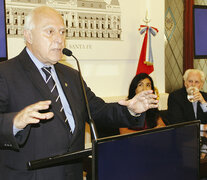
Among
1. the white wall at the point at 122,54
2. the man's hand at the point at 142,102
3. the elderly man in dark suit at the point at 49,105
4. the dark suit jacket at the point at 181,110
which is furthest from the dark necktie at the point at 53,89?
the dark suit jacket at the point at 181,110

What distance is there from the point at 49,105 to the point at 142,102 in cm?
46

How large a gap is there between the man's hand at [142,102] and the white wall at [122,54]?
220cm

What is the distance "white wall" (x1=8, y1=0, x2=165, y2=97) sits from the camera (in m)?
3.66

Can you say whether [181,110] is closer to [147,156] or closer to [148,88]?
[148,88]

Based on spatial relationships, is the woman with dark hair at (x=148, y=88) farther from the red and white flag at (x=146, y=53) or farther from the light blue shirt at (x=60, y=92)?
the light blue shirt at (x=60, y=92)

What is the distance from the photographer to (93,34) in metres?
3.66

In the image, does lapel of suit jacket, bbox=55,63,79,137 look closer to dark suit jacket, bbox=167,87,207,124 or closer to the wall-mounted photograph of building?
the wall-mounted photograph of building

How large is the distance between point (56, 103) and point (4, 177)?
17.2 inches

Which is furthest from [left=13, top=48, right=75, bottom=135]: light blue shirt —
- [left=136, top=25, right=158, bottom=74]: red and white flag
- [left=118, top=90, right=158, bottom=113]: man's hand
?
[left=136, top=25, right=158, bottom=74]: red and white flag

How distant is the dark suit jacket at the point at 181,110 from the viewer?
337 centimetres

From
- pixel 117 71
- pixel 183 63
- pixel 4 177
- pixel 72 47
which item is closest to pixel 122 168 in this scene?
pixel 4 177

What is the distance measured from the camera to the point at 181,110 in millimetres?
3443

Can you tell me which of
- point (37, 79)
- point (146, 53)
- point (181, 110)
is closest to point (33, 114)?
point (37, 79)

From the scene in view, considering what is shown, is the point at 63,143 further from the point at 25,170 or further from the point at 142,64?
the point at 142,64
